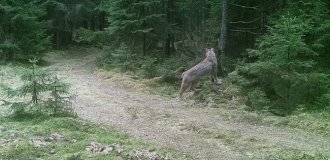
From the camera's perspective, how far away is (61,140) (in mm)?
10234

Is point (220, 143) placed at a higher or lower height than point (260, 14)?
lower

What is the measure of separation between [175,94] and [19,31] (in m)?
15.6

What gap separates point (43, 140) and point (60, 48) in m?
28.7

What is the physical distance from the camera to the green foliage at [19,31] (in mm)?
27516

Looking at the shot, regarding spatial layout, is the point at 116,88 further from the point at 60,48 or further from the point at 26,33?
the point at 60,48

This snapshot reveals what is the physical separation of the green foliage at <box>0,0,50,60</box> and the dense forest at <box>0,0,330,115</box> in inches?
2.5

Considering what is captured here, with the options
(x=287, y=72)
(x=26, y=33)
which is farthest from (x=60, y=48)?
(x=287, y=72)

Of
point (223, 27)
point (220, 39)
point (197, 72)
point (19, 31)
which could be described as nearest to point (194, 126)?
point (197, 72)

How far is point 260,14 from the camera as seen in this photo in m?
24.4

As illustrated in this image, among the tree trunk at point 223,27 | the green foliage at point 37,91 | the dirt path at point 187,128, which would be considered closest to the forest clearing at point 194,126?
the dirt path at point 187,128

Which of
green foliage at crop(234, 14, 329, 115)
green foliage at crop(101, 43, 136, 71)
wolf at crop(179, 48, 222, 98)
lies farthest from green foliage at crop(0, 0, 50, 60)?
green foliage at crop(234, 14, 329, 115)

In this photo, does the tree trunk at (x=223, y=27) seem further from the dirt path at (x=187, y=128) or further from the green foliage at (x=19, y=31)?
the green foliage at (x=19, y=31)

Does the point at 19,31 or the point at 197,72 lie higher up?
the point at 19,31

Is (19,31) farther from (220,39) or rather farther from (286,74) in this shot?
(286,74)
